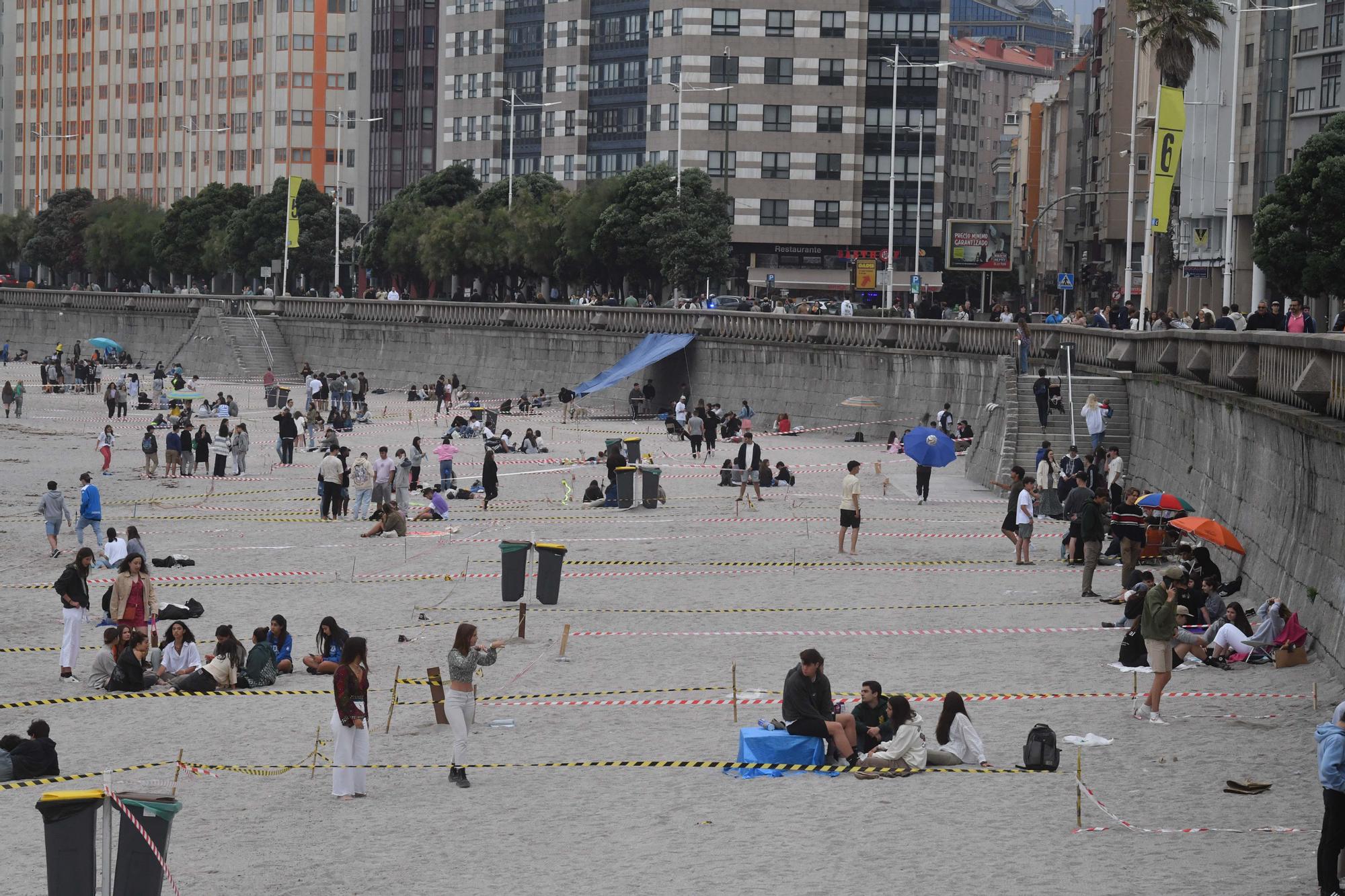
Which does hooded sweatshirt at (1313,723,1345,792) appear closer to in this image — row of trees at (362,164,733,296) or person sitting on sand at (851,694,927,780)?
person sitting on sand at (851,694,927,780)

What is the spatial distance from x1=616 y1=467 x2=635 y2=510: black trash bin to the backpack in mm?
22244

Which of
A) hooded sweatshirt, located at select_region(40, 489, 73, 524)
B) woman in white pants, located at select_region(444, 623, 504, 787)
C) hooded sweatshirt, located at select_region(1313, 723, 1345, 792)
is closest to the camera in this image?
hooded sweatshirt, located at select_region(1313, 723, 1345, 792)

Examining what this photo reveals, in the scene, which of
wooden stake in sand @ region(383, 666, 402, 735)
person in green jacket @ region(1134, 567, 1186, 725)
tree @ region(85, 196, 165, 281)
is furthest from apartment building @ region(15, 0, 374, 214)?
person in green jacket @ region(1134, 567, 1186, 725)

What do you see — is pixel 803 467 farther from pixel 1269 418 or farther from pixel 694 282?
pixel 694 282

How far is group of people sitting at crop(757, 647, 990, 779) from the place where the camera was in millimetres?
16953

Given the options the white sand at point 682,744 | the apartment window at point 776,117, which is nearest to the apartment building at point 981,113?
the apartment window at point 776,117

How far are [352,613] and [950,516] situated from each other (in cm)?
1376

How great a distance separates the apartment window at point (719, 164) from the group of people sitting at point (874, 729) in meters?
90.9

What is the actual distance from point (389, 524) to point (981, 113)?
147814 millimetres

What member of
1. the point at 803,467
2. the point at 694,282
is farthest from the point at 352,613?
the point at 694,282

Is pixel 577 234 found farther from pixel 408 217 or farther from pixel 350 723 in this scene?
pixel 350 723

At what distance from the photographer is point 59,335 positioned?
103250 millimetres

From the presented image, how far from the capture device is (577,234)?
296 feet

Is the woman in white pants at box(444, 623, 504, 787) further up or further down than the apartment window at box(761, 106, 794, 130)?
further down
